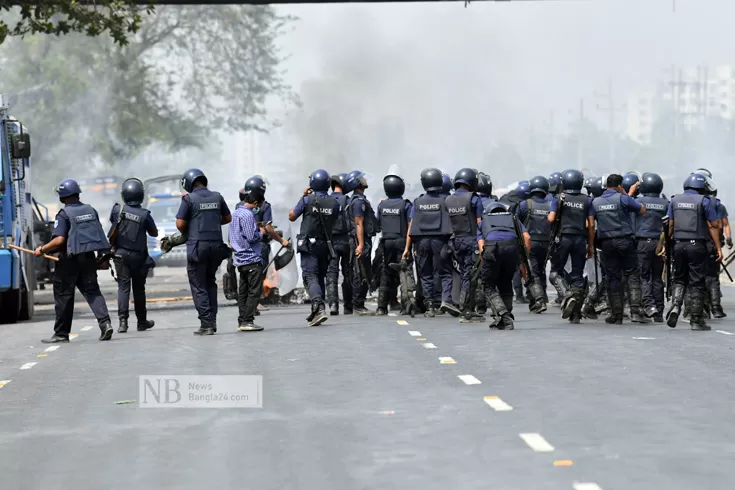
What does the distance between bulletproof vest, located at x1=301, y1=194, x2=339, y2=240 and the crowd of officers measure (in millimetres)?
18

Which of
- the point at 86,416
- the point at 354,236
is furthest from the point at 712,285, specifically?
the point at 86,416

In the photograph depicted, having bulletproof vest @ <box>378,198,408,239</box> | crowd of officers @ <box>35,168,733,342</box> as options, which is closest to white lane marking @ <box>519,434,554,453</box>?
crowd of officers @ <box>35,168,733,342</box>

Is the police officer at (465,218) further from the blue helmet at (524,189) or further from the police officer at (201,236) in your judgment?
the police officer at (201,236)

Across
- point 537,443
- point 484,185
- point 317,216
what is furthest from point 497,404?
point 484,185

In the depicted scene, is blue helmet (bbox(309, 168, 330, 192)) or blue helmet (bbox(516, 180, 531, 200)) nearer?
blue helmet (bbox(309, 168, 330, 192))

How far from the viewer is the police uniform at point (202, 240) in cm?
1759

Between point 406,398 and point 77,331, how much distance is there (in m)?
9.46

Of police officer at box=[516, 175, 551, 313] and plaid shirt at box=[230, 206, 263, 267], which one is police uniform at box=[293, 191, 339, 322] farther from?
police officer at box=[516, 175, 551, 313]

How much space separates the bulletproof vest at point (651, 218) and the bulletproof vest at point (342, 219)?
3829 millimetres

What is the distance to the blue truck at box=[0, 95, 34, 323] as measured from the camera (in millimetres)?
20828

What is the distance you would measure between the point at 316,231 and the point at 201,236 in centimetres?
246

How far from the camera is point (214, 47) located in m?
58.9

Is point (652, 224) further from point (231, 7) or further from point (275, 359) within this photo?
point (231, 7)

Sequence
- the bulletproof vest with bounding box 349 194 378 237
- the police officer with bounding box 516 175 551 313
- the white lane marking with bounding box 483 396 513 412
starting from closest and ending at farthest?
the white lane marking with bounding box 483 396 513 412 < the bulletproof vest with bounding box 349 194 378 237 < the police officer with bounding box 516 175 551 313
